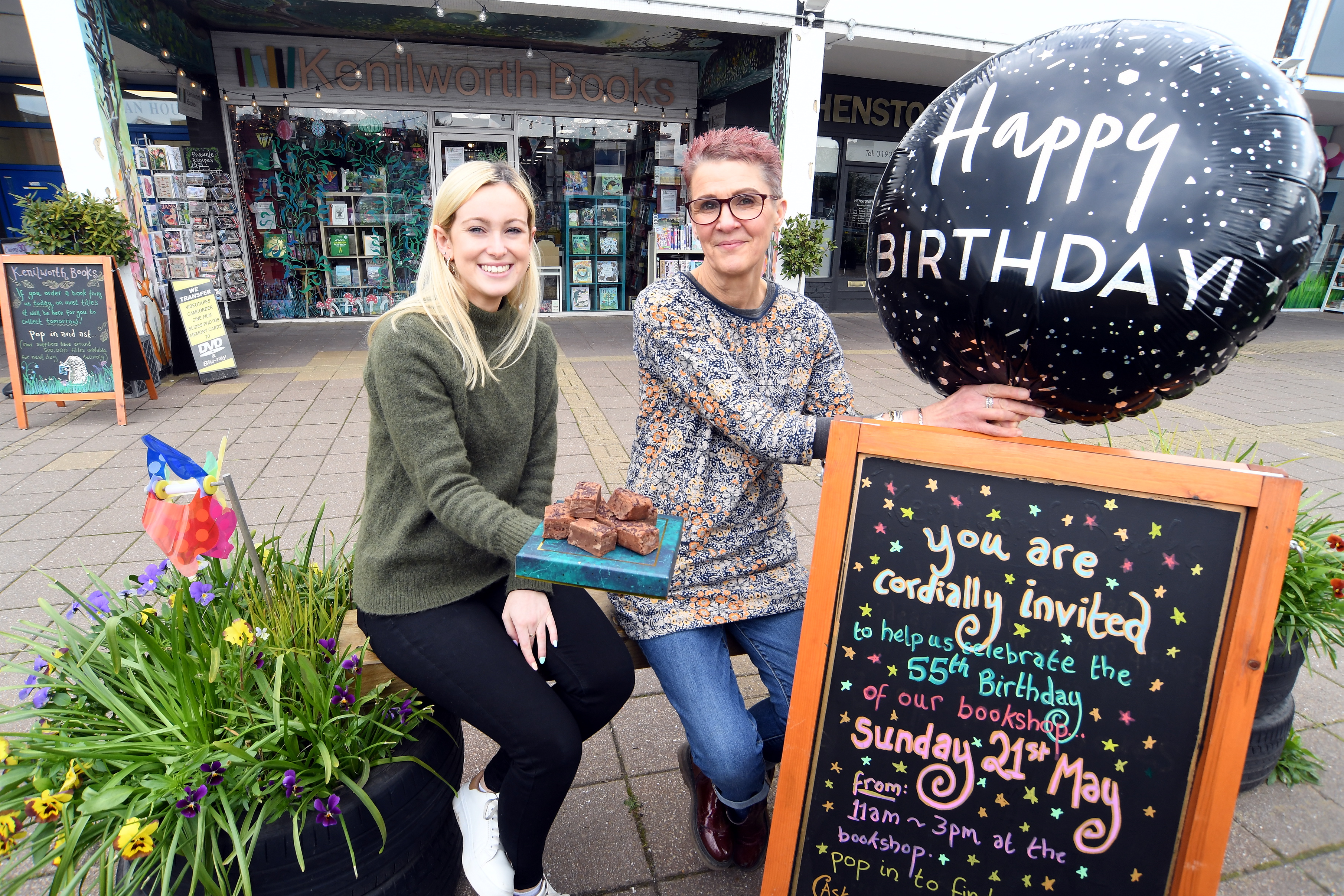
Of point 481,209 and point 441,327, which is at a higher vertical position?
point 481,209

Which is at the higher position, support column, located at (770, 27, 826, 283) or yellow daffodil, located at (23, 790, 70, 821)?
support column, located at (770, 27, 826, 283)

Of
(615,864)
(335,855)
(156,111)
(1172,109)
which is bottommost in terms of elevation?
(615,864)

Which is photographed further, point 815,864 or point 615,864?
point 615,864

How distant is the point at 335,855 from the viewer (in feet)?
4.45

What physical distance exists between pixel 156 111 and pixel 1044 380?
1077 cm

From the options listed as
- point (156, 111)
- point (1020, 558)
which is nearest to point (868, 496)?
point (1020, 558)

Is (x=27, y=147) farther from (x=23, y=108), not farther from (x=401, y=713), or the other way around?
(x=401, y=713)

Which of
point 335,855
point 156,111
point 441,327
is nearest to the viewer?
point 335,855

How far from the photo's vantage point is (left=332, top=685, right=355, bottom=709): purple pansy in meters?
1.46

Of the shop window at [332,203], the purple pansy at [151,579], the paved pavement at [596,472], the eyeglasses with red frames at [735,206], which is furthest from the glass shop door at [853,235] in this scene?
the purple pansy at [151,579]

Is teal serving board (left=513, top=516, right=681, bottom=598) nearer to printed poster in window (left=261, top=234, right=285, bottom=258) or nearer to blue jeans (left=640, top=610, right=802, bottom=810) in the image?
blue jeans (left=640, top=610, right=802, bottom=810)

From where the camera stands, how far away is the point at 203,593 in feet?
5.40

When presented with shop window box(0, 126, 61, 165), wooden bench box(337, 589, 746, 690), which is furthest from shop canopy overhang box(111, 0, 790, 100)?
wooden bench box(337, 589, 746, 690)

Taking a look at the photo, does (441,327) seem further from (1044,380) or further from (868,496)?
(1044,380)
